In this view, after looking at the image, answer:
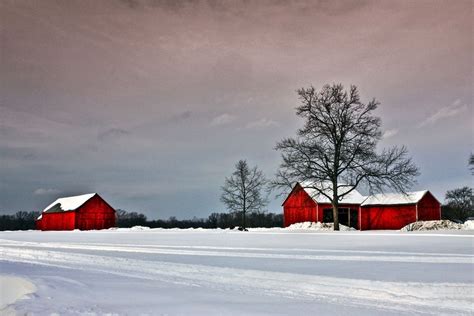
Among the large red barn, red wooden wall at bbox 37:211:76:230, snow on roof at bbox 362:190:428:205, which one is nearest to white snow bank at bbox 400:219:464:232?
the large red barn

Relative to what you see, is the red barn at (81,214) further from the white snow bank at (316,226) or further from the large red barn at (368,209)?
the white snow bank at (316,226)

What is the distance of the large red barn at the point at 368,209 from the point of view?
161ft

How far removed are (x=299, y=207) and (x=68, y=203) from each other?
3562 centimetres

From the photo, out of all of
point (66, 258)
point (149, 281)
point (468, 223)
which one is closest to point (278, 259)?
point (149, 281)

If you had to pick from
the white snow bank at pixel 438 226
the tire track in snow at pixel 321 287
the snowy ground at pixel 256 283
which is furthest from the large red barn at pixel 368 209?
the tire track in snow at pixel 321 287

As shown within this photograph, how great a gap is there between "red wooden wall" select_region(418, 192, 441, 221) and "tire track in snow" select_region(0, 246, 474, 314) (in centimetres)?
4126

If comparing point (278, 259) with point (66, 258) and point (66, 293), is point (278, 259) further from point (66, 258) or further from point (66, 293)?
point (66, 258)

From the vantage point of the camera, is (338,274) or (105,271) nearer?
(338,274)

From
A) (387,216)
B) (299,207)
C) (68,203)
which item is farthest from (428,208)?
(68,203)

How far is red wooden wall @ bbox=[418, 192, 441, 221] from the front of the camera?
160ft

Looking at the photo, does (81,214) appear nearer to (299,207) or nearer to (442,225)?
(299,207)

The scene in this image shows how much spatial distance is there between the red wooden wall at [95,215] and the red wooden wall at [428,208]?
42497mm

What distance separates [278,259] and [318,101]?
23.1 meters

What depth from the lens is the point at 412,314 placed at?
7844mm
